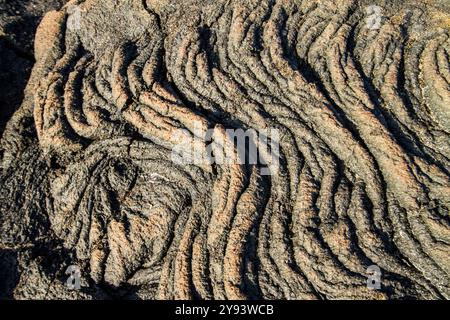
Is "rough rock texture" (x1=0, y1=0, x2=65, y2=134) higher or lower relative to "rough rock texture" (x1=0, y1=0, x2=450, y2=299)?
higher

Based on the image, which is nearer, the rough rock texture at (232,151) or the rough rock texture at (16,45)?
the rough rock texture at (232,151)

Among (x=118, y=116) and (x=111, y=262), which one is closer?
(x=111, y=262)

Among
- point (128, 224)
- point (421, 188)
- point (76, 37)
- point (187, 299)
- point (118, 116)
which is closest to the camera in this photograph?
point (187, 299)

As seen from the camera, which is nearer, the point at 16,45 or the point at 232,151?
the point at 232,151

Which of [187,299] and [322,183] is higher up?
[322,183]

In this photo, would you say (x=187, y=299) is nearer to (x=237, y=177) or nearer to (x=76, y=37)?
(x=237, y=177)

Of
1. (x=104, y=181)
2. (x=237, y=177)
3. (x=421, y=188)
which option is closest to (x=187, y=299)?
(x=237, y=177)

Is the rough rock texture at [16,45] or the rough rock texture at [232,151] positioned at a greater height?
the rough rock texture at [16,45]

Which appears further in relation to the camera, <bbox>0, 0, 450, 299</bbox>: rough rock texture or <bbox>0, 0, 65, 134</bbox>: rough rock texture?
<bbox>0, 0, 65, 134</bbox>: rough rock texture
